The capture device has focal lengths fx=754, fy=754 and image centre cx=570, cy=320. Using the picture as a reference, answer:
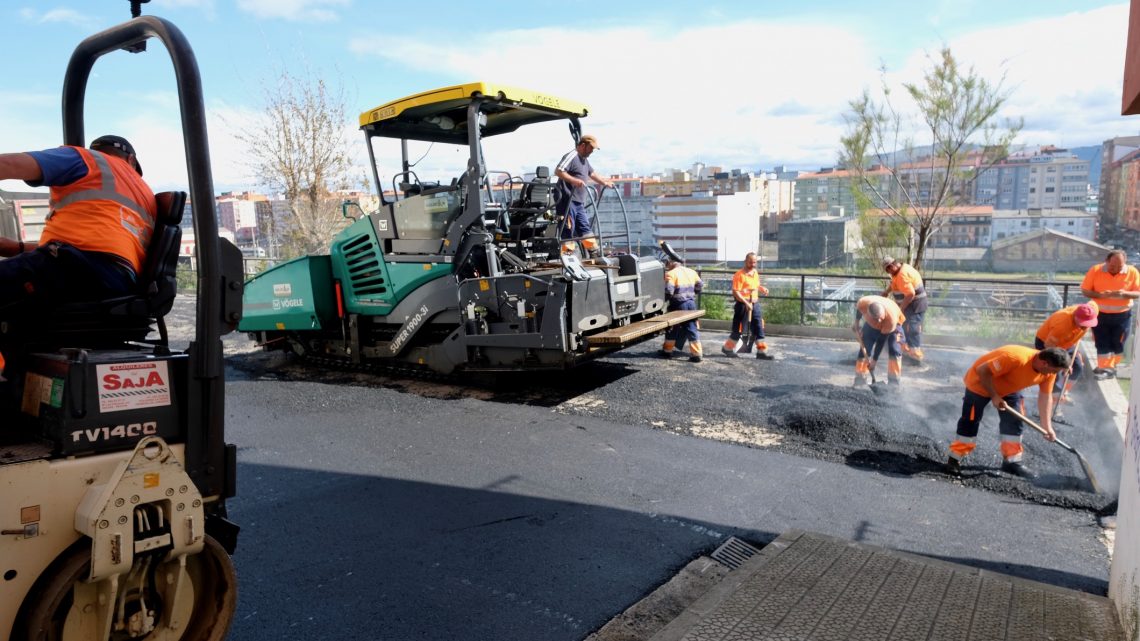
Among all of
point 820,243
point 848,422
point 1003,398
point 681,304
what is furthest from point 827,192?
point 1003,398

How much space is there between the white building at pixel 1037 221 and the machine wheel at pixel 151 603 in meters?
16.6

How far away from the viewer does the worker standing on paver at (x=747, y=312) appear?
30.7 feet

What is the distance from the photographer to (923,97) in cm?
1180

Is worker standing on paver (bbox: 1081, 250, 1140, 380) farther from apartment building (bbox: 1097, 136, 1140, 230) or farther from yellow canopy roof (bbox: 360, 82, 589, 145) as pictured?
yellow canopy roof (bbox: 360, 82, 589, 145)

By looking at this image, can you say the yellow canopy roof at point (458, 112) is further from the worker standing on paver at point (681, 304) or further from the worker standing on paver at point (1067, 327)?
the worker standing on paver at point (1067, 327)

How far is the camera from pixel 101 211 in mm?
2648

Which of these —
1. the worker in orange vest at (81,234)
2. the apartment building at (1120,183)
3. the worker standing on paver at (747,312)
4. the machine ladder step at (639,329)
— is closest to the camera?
the worker in orange vest at (81,234)

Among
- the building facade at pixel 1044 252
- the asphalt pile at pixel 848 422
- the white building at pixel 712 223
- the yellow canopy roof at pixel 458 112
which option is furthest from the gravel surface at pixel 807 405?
the white building at pixel 712 223

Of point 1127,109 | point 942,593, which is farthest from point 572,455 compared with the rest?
point 1127,109

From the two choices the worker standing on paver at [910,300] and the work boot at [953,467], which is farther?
the worker standing on paver at [910,300]

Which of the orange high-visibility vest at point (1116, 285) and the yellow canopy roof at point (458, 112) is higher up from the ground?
the yellow canopy roof at point (458, 112)

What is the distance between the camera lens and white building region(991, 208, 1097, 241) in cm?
1544

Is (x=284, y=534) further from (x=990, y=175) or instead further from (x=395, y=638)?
(x=990, y=175)

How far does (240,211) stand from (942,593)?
84.7 ft
